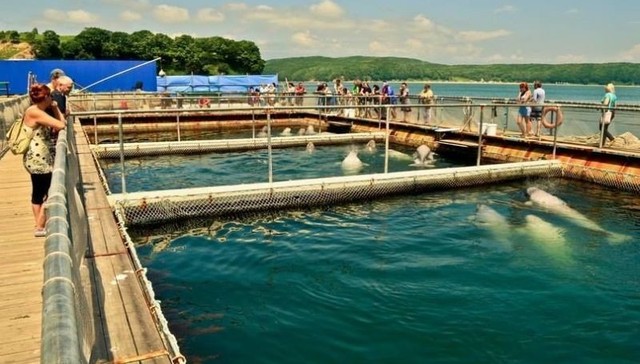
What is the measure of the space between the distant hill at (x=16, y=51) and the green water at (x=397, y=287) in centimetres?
14625

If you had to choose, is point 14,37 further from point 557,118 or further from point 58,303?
point 58,303

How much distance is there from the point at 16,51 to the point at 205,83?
125045 mm

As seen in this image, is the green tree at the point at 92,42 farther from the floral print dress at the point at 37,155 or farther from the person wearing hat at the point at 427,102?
the floral print dress at the point at 37,155

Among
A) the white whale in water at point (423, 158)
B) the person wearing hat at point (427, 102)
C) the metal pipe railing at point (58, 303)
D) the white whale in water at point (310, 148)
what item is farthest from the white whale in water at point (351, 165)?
the metal pipe railing at point (58, 303)

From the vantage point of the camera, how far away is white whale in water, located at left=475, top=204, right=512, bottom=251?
1127cm

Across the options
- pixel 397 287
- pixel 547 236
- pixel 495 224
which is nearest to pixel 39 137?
pixel 397 287

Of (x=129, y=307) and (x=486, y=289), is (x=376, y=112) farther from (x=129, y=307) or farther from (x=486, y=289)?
(x=129, y=307)

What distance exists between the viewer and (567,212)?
43.9ft

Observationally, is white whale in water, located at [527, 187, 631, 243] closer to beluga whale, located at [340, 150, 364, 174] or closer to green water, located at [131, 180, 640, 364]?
green water, located at [131, 180, 640, 364]

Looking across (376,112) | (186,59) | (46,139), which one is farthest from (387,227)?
(186,59)

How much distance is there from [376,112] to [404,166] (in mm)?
9304

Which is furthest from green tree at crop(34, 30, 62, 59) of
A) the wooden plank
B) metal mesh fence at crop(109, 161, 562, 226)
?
the wooden plank

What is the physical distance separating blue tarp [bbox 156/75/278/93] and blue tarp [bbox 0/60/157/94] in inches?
47.0

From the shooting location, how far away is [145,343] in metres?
5.00
